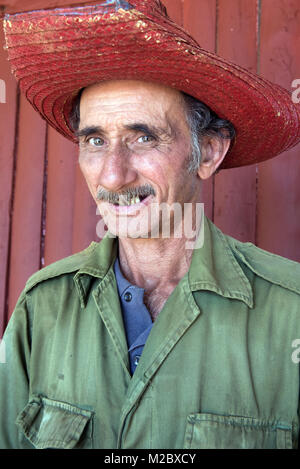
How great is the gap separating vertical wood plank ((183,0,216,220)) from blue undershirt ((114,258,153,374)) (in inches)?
38.8

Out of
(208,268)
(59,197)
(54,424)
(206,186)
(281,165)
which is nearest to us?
(54,424)

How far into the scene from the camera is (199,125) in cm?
187

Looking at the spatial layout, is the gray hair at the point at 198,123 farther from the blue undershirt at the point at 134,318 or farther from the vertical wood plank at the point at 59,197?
the vertical wood plank at the point at 59,197

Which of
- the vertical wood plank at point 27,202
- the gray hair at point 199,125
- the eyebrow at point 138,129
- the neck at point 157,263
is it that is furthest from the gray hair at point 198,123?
the vertical wood plank at point 27,202

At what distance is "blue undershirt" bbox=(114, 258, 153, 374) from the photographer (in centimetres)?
169

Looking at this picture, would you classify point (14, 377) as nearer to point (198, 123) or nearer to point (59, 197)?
point (198, 123)

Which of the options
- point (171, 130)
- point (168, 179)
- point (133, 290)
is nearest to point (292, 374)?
point (133, 290)

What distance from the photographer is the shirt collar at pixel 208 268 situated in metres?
1.69

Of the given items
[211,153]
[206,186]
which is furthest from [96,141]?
[206,186]

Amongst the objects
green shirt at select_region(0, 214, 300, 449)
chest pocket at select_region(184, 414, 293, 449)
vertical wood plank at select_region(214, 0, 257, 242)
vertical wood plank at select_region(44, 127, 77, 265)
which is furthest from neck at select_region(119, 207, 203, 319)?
vertical wood plank at select_region(44, 127, 77, 265)

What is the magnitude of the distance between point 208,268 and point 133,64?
70cm

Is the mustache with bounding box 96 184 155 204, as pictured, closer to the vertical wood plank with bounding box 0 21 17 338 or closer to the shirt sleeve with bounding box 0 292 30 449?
the shirt sleeve with bounding box 0 292 30 449

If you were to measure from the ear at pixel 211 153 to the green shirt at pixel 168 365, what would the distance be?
265 mm
